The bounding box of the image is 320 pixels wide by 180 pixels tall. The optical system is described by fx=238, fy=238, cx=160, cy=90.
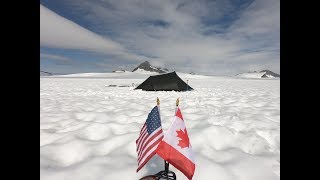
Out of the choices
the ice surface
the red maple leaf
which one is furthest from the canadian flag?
the ice surface

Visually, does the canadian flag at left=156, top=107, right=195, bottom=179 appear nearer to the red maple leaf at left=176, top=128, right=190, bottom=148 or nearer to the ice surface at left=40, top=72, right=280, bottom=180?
the red maple leaf at left=176, top=128, right=190, bottom=148

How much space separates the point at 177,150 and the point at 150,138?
38 cm

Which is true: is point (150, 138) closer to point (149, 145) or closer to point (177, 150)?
point (149, 145)

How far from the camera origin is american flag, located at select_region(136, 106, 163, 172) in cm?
242

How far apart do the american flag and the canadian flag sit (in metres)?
0.16

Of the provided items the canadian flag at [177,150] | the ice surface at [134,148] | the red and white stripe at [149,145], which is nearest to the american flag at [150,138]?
the red and white stripe at [149,145]

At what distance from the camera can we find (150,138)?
2.56 meters

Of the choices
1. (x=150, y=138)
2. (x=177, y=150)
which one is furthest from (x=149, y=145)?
(x=177, y=150)

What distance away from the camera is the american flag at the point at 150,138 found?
7.93ft
